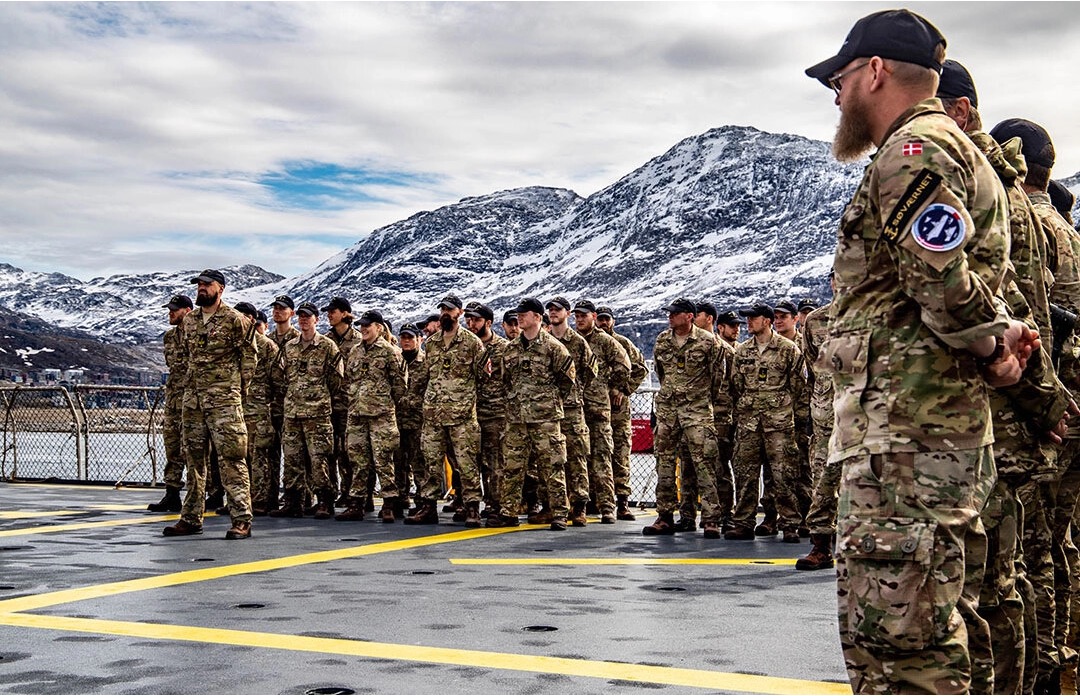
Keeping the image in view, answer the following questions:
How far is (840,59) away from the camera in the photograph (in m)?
2.96

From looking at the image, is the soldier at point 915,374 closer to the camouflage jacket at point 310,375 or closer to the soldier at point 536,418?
the soldier at point 536,418

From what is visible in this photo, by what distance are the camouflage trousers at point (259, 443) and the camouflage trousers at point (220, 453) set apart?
2.60 metres

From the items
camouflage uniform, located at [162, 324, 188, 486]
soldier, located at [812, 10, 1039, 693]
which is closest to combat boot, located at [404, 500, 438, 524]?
camouflage uniform, located at [162, 324, 188, 486]

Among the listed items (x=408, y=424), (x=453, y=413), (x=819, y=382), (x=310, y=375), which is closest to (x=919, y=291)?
(x=819, y=382)

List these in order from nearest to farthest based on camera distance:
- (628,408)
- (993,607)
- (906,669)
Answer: (906,669)
(993,607)
(628,408)

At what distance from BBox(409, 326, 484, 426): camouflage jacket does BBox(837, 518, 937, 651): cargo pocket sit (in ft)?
27.4

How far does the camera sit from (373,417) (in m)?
11.4

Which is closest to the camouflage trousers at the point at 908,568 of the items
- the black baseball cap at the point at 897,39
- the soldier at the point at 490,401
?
the black baseball cap at the point at 897,39

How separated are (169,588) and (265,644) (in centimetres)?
192

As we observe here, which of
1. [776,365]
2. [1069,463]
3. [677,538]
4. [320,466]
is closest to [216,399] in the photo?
[320,466]

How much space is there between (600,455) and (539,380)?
169 cm

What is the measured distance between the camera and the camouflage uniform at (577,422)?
11.3 metres

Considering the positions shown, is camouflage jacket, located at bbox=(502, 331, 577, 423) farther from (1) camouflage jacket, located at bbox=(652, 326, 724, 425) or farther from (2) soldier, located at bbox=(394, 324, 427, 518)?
(2) soldier, located at bbox=(394, 324, 427, 518)

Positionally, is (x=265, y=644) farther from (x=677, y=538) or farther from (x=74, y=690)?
(x=677, y=538)
